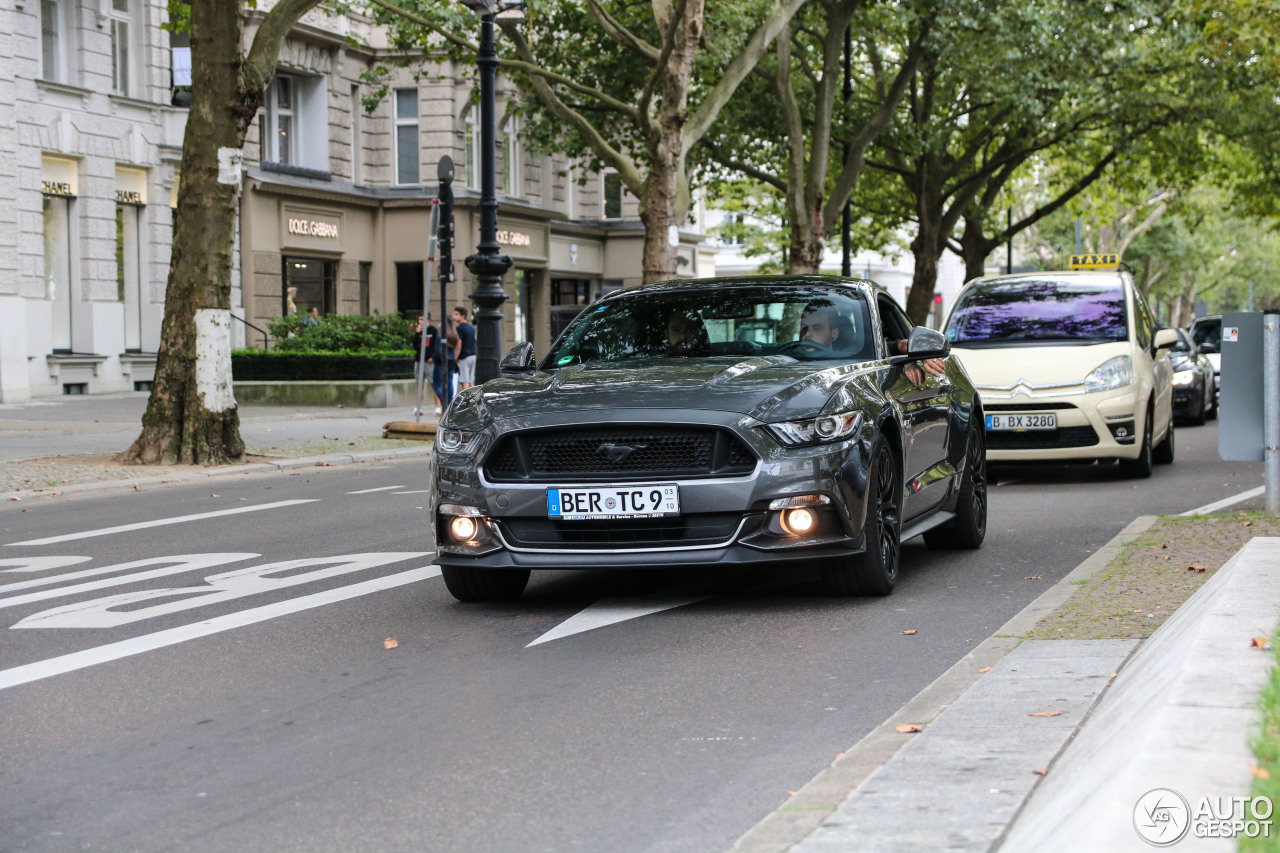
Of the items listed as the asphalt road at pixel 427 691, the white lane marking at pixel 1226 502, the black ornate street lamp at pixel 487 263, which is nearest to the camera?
the asphalt road at pixel 427 691

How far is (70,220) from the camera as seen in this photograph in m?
29.7

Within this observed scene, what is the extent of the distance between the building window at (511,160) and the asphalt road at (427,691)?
3256cm

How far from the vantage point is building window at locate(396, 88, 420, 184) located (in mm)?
39062

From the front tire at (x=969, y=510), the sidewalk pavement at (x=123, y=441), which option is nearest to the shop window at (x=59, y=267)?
the sidewalk pavement at (x=123, y=441)

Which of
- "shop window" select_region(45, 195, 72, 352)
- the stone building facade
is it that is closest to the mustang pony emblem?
the stone building facade

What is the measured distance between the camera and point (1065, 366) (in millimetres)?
13984

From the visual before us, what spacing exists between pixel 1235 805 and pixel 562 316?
140 ft

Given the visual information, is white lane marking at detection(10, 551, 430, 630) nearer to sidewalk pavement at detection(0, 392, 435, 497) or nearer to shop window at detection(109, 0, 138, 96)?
sidewalk pavement at detection(0, 392, 435, 497)

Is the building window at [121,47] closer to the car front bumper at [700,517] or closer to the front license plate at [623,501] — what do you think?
the car front bumper at [700,517]

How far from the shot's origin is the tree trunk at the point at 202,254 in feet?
54.2

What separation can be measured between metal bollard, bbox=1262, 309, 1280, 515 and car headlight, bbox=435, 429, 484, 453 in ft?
17.0

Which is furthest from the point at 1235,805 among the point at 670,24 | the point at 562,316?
the point at 562,316

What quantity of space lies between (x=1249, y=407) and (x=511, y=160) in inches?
1329

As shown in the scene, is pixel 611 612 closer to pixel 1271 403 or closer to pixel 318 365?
pixel 1271 403
